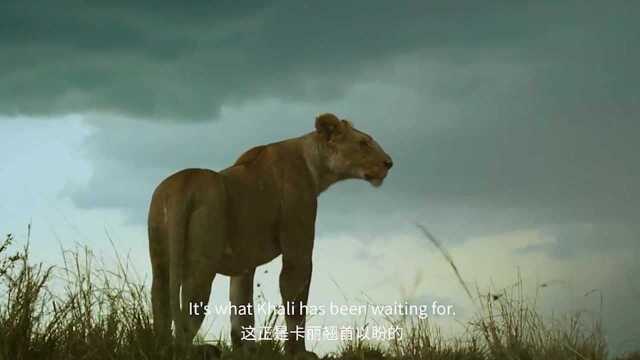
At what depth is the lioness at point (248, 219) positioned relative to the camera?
26.1ft

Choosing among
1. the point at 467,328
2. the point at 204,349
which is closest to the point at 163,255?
the point at 204,349

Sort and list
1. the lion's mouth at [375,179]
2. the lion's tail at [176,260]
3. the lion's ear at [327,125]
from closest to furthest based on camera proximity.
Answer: the lion's tail at [176,260], the lion's ear at [327,125], the lion's mouth at [375,179]

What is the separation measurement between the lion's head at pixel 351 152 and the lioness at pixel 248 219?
0.01 m

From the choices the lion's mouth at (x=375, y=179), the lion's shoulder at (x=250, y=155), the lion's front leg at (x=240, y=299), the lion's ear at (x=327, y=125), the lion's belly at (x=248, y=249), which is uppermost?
the lion's ear at (x=327, y=125)

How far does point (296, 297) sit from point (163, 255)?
134 cm

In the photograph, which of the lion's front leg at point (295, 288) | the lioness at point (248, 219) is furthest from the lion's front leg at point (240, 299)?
the lion's front leg at point (295, 288)

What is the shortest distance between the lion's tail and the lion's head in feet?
6.40

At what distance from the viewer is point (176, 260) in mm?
7895

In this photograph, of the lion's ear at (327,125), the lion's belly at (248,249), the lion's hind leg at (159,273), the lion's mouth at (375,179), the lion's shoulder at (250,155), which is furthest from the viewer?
the lion's mouth at (375,179)

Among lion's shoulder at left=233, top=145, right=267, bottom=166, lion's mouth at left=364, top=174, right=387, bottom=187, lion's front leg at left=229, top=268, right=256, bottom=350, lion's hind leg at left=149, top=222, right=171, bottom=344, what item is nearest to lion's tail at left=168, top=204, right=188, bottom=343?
lion's hind leg at left=149, top=222, right=171, bottom=344

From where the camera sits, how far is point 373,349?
9.14 metres

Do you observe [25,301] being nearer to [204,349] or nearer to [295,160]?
[204,349]

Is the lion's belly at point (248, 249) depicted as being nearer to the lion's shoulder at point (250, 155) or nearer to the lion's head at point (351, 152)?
the lion's shoulder at point (250, 155)

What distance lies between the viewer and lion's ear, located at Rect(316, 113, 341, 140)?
928 centimetres
